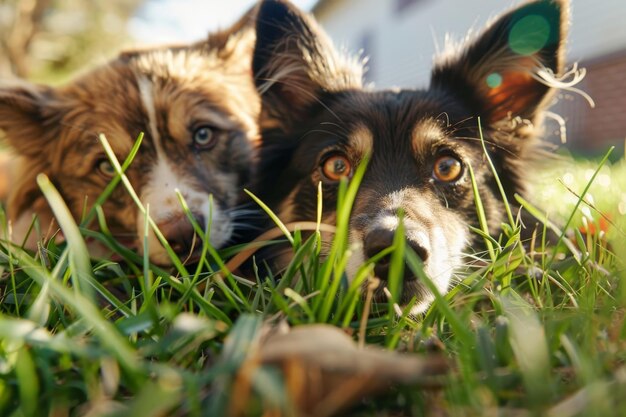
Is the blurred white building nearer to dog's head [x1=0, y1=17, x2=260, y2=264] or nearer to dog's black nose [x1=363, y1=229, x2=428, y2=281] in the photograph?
dog's head [x1=0, y1=17, x2=260, y2=264]

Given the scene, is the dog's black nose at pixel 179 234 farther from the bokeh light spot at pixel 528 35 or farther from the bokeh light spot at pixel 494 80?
the bokeh light spot at pixel 528 35

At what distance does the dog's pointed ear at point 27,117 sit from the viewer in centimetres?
347

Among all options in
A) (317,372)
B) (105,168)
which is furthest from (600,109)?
(317,372)

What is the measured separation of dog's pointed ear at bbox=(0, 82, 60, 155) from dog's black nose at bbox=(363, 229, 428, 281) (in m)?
2.52

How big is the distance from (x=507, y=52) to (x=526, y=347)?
221 centimetres

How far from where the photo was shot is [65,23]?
25328 mm

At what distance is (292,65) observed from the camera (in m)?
3.01

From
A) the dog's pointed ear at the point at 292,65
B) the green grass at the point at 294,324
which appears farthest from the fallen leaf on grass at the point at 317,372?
the dog's pointed ear at the point at 292,65

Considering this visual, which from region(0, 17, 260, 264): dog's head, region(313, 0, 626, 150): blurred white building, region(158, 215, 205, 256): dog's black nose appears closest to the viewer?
region(158, 215, 205, 256): dog's black nose

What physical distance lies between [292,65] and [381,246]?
153 centimetres

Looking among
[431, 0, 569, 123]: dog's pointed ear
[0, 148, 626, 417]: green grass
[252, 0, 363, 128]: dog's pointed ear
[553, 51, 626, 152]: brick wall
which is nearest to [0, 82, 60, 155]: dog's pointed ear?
[252, 0, 363, 128]: dog's pointed ear

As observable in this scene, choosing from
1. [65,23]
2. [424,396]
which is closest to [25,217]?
[424,396]

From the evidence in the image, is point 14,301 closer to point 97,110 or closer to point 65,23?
point 97,110

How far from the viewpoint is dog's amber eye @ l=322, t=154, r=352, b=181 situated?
2648 millimetres
